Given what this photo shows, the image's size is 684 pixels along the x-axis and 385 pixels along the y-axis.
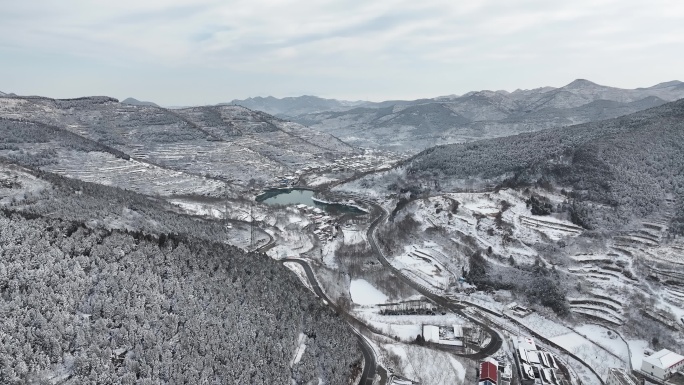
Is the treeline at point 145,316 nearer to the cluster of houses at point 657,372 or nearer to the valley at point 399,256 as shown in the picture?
the valley at point 399,256

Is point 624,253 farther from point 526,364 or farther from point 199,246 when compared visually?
point 199,246

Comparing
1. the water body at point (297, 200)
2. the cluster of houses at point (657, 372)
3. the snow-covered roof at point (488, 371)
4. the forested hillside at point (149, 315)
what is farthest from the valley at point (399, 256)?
the snow-covered roof at point (488, 371)

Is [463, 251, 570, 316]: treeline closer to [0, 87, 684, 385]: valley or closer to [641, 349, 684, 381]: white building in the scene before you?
[0, 87, 684, 385]: valley

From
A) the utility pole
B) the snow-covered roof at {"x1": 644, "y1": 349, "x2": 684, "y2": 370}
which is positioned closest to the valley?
the utility pole

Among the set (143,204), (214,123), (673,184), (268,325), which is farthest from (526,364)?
(214,123)

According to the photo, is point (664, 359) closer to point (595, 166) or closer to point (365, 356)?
point (365, 356)

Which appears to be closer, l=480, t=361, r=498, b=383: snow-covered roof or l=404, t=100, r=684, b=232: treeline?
l=480, t=361, r=498, b=383: snow-covered roof
